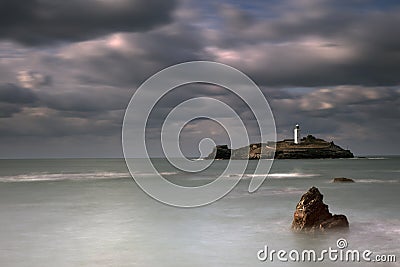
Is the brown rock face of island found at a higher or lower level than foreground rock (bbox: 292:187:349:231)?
higher

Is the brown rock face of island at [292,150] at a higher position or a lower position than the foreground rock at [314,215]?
higher

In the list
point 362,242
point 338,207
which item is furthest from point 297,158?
point 362,242

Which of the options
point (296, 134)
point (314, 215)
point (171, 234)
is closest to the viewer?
point (314, 215)

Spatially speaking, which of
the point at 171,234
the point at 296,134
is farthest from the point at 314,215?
the point at 296,134

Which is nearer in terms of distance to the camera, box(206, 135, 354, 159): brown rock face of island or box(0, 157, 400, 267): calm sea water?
box(0, 157, 400, 267): calm sea water

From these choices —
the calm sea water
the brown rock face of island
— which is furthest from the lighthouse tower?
the calm sea water

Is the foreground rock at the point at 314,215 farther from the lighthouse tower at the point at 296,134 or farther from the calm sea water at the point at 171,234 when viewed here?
the lighthouse tower at the point at 296,134

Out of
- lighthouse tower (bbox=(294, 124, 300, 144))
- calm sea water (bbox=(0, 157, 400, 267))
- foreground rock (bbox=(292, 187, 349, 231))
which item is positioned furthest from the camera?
lighthouse tower (bbox=(294, 124, 300, 144))

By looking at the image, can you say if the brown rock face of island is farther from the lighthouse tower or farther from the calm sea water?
the calm sea water

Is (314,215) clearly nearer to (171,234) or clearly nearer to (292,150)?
(171,234)

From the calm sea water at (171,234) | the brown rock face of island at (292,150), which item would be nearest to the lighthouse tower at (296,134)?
the brown rock face of island at (292,150)

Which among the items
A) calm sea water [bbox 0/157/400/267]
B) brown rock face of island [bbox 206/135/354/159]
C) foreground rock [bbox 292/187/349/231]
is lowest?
calm sea water [bbox 0/157/400/267]

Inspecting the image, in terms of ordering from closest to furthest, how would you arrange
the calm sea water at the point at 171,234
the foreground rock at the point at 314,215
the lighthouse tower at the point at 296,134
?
the calm sea water at the point at 171,234 < the foreground rock at the point at 314,215 < the lighthouse tower at the point at 296,134

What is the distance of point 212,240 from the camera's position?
15141mm
